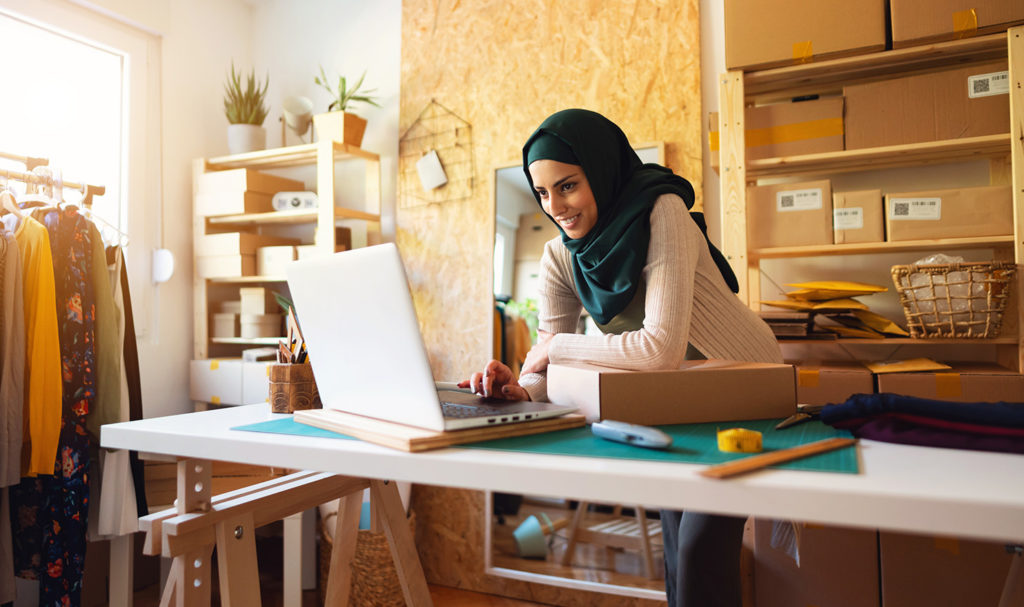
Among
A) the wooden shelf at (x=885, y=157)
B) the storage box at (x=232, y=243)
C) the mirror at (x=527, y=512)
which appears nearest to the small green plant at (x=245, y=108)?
the storage box at (x=232, y=243)

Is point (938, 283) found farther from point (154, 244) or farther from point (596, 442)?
point (154, 244)

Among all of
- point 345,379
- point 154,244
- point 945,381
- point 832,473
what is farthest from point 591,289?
point 154,244

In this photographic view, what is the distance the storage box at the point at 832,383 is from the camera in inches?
71.7

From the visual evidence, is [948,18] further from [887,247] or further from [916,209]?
[887,247]

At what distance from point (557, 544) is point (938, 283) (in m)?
1.74

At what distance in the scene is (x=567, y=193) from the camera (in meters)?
1.40

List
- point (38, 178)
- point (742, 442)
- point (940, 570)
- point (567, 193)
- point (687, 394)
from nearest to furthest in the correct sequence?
point (742, 442)
point (687, 394)
point (567, 193)
point (940, 570)
point (38, 178)

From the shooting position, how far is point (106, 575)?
262 cm

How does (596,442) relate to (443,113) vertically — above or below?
below

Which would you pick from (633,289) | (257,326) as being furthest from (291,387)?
(257,326)

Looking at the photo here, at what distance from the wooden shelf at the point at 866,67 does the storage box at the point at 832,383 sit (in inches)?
36.6

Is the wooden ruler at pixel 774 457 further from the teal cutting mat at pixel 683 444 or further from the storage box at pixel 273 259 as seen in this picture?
the storage box at pixel 273 259

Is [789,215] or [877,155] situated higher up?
[877,155]

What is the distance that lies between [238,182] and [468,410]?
240cm
